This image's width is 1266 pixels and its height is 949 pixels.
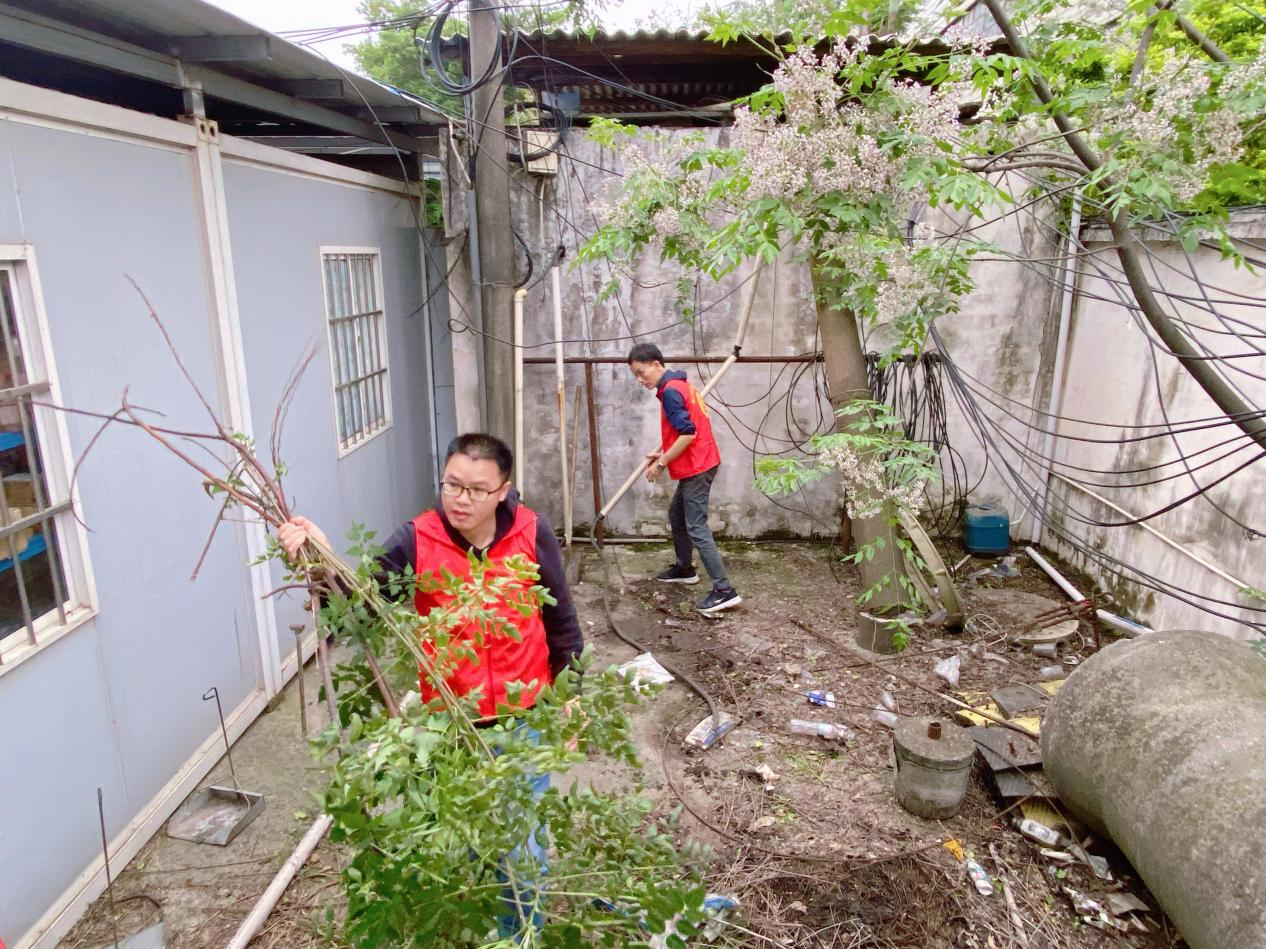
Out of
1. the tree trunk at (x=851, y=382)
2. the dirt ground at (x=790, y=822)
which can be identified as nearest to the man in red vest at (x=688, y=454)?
the dirt ground at (x=790, y=822)

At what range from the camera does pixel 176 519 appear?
140 inches

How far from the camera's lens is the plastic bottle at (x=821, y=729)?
4078 millimetres

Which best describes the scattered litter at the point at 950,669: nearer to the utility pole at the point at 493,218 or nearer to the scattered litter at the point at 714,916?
the scattered litter at the point at 714,916

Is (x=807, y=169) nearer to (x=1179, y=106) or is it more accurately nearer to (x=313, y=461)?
(x=1179, y=106)

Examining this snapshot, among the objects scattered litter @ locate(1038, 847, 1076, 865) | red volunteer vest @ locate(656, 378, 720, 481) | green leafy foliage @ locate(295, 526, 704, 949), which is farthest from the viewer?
red volunteer vest @ locate(656, 378, 720, 481)

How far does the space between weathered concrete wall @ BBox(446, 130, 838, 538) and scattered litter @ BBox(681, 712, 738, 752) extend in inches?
114

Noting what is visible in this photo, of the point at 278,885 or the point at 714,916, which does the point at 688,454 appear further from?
the point at 278,885

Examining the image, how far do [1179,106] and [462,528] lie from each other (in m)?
2.88

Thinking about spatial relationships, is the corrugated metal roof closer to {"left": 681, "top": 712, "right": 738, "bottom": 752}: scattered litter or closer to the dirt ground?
the dirt ground

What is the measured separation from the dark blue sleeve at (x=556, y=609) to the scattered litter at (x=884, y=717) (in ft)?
7.85

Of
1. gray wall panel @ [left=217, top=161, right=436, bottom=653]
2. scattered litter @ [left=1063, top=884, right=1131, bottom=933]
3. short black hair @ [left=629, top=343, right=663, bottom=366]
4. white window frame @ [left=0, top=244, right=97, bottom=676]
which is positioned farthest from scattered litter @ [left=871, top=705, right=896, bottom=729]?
white window frame @ [left=0, top=244, right=97, bottom=676]

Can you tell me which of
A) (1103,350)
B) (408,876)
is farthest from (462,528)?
(1103,350)

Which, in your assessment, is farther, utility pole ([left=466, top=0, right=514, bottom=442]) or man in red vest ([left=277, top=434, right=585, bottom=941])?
utility pole ([left=466, top=0, right=514, bottom=442])

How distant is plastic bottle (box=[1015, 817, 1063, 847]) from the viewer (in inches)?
130
